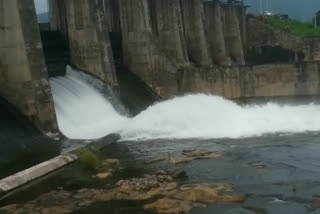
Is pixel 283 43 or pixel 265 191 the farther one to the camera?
pixel 283 43

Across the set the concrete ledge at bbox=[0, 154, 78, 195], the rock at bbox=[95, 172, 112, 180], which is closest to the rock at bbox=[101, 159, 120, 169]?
the rock at bbox=[95, 172, 112, 180]

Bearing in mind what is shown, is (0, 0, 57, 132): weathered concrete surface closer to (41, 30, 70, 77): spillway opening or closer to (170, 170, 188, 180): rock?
(41, 30, 70, 77): spillway opening

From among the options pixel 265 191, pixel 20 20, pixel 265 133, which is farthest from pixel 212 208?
pixel 20 20

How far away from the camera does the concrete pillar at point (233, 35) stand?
4206 cm

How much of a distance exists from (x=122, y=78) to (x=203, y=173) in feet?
47.8

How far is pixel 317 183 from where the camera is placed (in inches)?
401

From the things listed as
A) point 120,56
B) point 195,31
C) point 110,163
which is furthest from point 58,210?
point 195,31

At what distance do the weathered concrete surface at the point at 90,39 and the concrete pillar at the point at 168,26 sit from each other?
661cm

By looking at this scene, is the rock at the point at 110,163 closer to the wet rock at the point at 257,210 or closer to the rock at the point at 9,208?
the rock at the point at 9,208

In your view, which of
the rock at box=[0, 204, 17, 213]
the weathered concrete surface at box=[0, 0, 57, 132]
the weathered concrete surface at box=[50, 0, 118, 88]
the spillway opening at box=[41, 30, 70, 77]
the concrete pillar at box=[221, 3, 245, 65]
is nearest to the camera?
the rock at box=[0, 204, 17, 213]

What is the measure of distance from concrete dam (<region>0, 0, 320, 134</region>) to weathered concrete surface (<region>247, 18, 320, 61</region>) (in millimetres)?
10783

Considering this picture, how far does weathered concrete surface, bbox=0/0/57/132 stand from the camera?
16562 millimetres

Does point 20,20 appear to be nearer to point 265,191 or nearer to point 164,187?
point 164,187

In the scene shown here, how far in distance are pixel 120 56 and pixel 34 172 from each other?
49.8 feet
